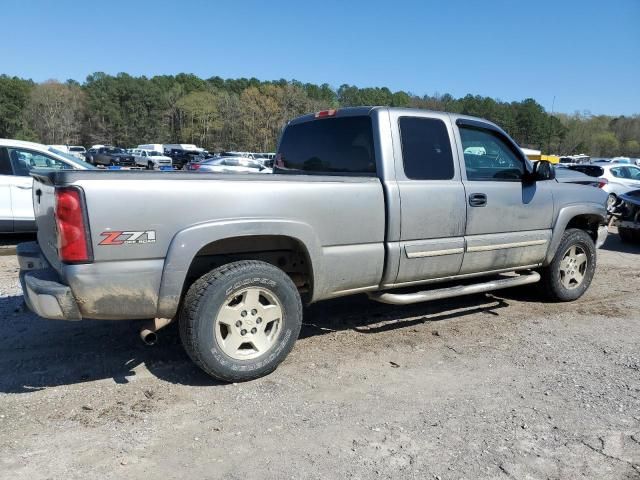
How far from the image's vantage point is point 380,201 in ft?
13.5

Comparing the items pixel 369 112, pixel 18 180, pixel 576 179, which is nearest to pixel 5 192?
pixel 18 180

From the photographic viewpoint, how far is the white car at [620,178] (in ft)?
57.3

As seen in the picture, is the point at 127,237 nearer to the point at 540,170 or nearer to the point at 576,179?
the point at 540,170

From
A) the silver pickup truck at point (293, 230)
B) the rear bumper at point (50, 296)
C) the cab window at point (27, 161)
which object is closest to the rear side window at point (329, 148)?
the silver pickup truck at point (293, 230)

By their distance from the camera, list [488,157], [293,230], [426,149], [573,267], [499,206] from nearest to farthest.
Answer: [293,230] < [426,149] < [499,206] < [488,157] < [573,267]

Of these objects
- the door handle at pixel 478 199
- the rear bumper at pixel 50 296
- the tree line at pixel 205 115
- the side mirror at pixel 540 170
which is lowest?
the rear bumper at pixel 50 296

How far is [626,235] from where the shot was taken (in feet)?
37.3

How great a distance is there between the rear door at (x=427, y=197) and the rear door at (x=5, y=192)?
703 centimetres

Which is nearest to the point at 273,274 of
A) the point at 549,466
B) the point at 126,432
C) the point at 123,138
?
the point at 126,432

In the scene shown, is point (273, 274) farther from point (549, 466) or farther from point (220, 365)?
point (549, 466)

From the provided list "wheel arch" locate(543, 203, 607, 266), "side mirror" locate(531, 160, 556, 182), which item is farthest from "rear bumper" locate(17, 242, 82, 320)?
"wheel arch" locate(543, 203, 607, 266)

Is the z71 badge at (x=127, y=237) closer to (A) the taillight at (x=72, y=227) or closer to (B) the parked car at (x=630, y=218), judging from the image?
(A) the taillight at (x=72, y=227)

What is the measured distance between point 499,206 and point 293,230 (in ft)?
7.28

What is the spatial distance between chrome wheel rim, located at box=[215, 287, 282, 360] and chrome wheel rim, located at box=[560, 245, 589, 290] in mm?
3603
